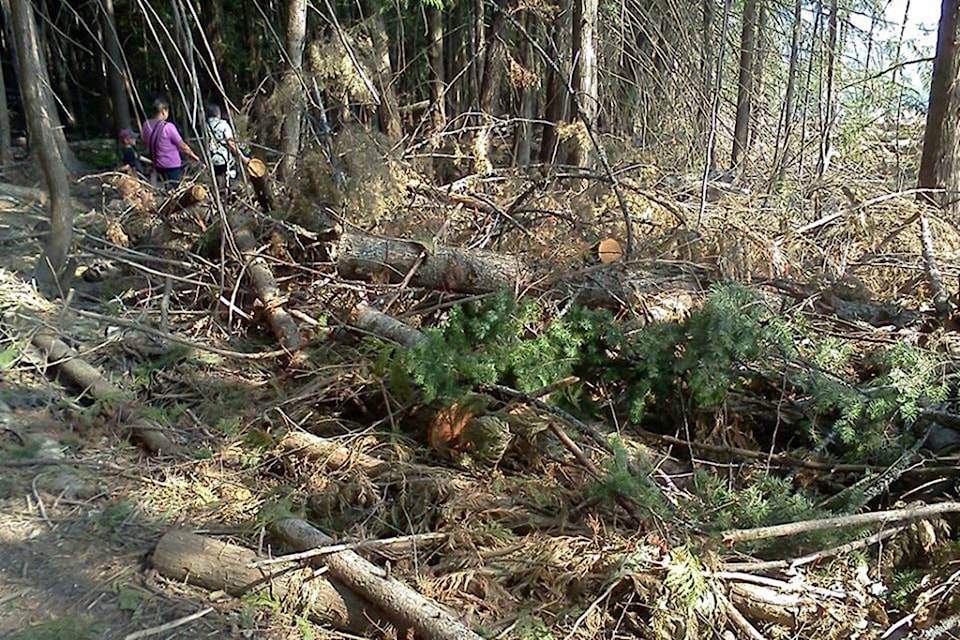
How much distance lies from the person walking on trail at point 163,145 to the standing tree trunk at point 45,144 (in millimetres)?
3013

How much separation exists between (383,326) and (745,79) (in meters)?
9.03

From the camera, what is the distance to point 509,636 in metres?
2.88

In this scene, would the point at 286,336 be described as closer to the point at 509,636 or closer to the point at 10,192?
the point at 509,636

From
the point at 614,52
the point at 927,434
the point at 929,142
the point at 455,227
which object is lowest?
the point at 927,434

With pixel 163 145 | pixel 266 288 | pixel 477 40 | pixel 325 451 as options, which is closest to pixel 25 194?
pixel 163 145

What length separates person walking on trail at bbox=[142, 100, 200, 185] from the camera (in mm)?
9000

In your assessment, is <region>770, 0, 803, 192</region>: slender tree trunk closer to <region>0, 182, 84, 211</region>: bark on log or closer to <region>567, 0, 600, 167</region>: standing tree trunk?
<region>567, 0, 600, 167</region>: standing tree trunk

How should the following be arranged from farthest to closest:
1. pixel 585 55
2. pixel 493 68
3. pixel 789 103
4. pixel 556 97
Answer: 1. pixel 493 68
2. pixel 789 103
3. pixel 556 97
4. pixel 585 55

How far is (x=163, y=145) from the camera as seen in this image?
29.8 ft

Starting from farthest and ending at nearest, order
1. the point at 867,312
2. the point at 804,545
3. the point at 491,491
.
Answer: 1. the point at 867,312
2. the point at 491,491
3. the point at 804,545

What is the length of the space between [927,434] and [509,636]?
245 cm

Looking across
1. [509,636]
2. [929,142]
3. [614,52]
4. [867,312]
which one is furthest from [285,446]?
[614,52]

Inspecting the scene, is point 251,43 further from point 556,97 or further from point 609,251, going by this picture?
point 609,251

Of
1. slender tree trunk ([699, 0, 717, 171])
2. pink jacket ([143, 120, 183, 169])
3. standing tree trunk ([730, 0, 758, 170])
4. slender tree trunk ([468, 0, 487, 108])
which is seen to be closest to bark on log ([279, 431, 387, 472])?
slender tree trunk ([699, 0, 717, 171])
